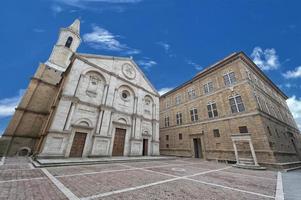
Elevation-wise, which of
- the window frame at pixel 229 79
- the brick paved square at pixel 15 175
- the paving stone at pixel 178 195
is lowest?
the paving stone at pixel 178 195

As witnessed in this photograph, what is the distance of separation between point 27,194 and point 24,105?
19.9m

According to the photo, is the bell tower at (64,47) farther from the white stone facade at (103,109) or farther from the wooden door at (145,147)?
the wooden door at (145,147)

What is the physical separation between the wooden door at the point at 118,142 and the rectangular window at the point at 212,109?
1327cm

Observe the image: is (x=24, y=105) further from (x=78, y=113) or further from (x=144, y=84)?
(x=144, y=84)

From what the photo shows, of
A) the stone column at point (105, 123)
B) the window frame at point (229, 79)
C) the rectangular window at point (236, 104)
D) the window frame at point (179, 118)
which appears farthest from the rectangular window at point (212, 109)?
the stone column at point (105, 123)

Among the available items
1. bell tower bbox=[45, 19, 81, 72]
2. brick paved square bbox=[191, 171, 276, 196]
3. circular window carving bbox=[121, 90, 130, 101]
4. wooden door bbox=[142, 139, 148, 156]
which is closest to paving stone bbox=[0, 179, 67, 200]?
brick paved square bbox=[191, 171, 276, 196]

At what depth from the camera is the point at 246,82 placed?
16.2m

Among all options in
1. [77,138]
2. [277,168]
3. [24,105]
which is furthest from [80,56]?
[277,168]

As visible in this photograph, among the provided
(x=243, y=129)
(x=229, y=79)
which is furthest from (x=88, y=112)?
(x=229, y=79)

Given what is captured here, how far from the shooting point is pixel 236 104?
16859 mm

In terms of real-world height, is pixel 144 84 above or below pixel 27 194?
above

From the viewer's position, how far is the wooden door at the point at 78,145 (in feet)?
43.1

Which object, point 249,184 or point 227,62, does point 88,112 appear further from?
point 227,62

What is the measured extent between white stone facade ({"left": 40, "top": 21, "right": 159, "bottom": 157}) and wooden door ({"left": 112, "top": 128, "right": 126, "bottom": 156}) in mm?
466
